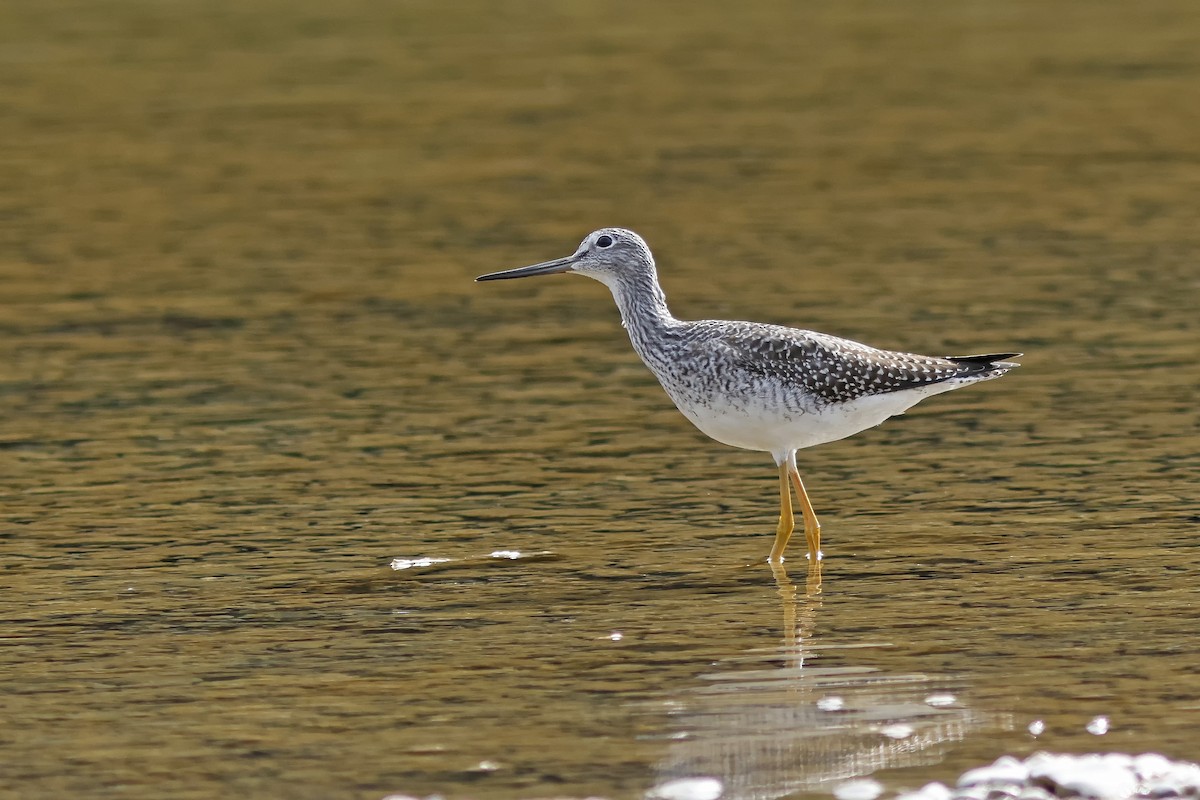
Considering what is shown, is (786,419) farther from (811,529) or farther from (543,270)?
(543,270)

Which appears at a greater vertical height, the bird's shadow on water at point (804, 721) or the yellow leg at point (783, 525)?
the yellow leg at point (783, 525)

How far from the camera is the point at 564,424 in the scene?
13.8 meters

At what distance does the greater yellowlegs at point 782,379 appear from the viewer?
10.6 m

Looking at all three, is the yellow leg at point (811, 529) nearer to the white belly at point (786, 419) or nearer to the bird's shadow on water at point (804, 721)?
the white belly at point (786, 419)

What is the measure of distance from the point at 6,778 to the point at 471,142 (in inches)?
650

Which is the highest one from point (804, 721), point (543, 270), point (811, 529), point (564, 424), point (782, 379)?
point (543, 270)

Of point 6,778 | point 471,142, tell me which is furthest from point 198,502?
point 471,142

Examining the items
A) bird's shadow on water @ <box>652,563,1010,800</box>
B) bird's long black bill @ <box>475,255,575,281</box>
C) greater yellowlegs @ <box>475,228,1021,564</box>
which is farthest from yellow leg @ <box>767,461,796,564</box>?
bird's long black bill @ <box>475,255,575,281</box>

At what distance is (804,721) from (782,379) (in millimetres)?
2674

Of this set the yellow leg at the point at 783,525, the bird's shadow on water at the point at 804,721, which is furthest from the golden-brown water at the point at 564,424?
the yellow leg at the point at 783,525

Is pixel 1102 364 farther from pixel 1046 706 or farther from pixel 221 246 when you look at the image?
pixel 221 246

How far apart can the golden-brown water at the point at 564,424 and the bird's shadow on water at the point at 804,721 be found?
3 centimetres

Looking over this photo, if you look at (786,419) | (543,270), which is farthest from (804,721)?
(543,270)

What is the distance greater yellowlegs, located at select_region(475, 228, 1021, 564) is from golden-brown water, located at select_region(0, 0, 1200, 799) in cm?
73
